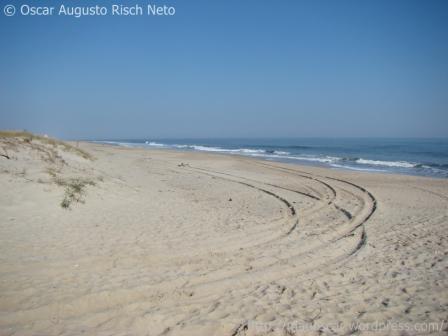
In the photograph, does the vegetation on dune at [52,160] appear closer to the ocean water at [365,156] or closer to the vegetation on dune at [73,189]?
the vegetation on dune at [73,189]

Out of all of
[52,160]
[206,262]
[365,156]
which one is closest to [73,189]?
[52,160]

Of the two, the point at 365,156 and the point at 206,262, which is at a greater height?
the point at 365,156

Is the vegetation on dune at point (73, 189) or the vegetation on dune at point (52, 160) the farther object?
the vegetation on dune at point (52, 160)

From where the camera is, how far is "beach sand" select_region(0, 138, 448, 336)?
3.84m

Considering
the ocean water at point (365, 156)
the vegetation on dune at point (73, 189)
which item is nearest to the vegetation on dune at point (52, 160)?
the vegetation on dune at point (73, 189)

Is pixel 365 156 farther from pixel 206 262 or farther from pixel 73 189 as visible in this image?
pixel 206 262

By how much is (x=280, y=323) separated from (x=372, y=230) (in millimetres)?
4899

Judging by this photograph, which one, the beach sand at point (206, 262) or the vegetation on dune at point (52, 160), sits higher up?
the vegetation on dune at point (52, 160)

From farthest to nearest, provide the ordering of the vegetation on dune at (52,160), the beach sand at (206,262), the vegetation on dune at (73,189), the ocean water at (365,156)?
the ocean water at (365,156) < the vegetation on dune at (52,160) < the vegetation on dune at (73,189) < the beach sand at (206,262)

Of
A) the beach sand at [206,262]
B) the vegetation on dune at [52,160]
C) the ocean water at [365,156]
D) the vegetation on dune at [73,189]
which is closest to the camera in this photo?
the beach sand at [206,262]

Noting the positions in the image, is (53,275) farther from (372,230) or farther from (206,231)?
(372,230)

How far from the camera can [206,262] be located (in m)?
5.50

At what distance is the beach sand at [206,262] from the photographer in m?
3.84

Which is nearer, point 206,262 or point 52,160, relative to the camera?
point 206,262
